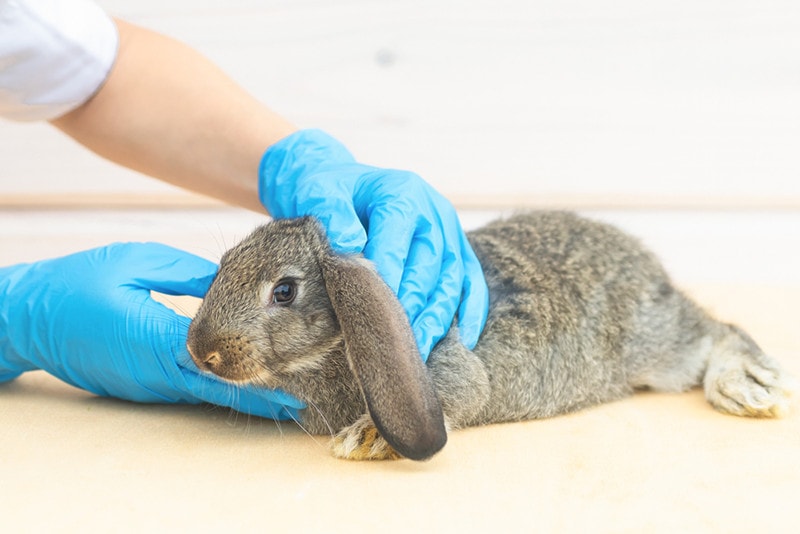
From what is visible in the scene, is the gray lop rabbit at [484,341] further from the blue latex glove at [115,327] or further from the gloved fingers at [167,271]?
the gloved fingers at [167,271]

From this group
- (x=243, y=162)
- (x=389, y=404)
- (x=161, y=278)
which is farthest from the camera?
(x=243, y=162)

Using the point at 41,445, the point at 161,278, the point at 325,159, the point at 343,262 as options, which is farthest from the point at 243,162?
the point at 41,445

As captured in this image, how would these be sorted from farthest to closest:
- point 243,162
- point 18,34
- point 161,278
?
point 243,162
point 18,34
point 161,278

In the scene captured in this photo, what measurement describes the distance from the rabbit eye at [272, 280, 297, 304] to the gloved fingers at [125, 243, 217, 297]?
0.38 m

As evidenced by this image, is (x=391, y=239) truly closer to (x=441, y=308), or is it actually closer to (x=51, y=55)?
(x=441, y=308)

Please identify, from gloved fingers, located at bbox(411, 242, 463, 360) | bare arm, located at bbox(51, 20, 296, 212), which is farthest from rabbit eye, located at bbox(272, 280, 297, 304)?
bare arm, located at bbox(51, 20, 296, 212)

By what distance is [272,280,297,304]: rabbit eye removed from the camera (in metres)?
1.95

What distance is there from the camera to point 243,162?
2.78 meters

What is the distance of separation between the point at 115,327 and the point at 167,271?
0.78ft

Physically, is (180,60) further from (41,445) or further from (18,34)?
(41,445)

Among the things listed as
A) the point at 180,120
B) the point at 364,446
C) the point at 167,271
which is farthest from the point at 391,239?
the point at 180,120

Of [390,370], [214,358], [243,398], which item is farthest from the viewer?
[243,398]

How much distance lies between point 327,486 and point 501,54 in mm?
2825

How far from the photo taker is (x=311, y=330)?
6.33 feet
